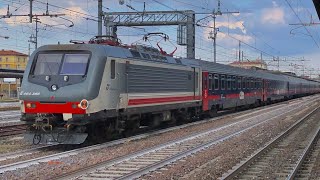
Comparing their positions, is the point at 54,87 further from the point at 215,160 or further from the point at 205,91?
the point at 205,91

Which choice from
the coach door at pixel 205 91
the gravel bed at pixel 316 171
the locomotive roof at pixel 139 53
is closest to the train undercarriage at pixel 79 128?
the locomotive roof at pixel 139 53

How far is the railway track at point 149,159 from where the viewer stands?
9562 mm

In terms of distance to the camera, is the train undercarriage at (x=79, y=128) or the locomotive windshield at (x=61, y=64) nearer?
the train undercarriage at (x=79, y=128)

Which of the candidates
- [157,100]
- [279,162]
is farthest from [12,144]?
[279,162]

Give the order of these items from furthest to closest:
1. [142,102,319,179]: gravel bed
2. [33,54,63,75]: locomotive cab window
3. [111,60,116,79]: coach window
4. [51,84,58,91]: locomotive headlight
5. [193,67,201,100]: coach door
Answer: [193,67,201,100]: coach door < [111,60,116,79]: coach window < [33,54,63,75]: locomotive cab window < [51,84,58,91]: locomotive headlight < [142,102,319,179]: gravel bed

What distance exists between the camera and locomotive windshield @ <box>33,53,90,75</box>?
13.6 metres

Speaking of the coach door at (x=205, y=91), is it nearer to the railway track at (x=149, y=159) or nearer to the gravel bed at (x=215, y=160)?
the railway track at (x=149, y=159)

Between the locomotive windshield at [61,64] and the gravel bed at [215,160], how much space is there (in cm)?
439

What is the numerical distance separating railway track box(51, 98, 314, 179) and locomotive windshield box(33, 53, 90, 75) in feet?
10.6

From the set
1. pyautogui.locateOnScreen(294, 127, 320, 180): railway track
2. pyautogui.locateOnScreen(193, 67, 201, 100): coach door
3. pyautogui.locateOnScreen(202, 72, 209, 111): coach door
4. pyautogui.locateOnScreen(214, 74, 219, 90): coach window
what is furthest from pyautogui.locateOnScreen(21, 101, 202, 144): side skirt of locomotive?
pyautogui.locateOnScreen(214, 74, 219, 90): coach window

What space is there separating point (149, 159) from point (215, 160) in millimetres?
1706

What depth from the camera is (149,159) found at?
1165cm

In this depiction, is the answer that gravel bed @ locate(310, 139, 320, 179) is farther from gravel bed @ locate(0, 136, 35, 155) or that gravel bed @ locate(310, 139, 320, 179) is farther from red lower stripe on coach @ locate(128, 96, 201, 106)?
gravel bed @ locate(0, 136, 35, 155)

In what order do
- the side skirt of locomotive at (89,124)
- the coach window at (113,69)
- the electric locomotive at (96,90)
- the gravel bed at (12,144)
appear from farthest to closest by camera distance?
1. the coach window at (113,69)
2. the gravel bed at (12,144)
3. the electric locomotive at (96,90)
4. the side skirt of locomotive at (89,124)
